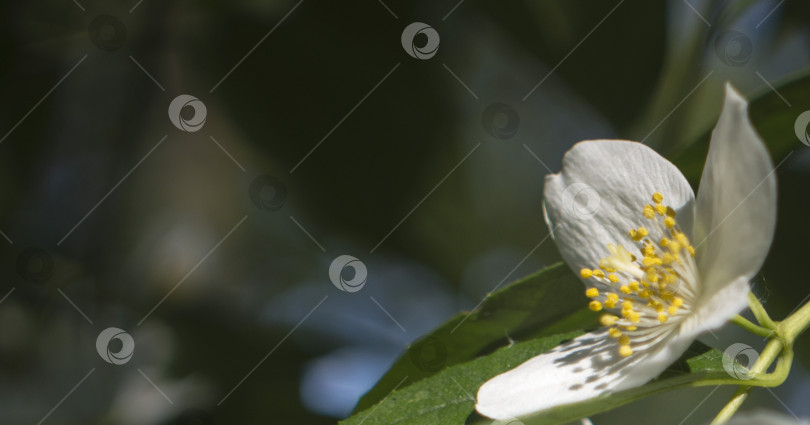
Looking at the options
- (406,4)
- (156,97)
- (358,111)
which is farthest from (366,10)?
(156,97)

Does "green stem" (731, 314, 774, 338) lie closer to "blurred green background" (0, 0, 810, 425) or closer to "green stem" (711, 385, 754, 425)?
"green stem" (711, 385, 754, 425)

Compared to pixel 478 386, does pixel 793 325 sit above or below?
below

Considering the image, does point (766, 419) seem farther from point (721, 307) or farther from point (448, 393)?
point (448, 393)

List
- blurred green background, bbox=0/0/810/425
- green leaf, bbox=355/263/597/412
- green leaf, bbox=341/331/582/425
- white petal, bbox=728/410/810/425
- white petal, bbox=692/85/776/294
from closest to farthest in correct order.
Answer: white petal, bbox=728/410/810/425 → white petal, bbox=692/85/776/294 → green leaf, bbox=341/331/582/425 → green leaf, bbox=355/263/597/412 → blurred green background, bbox=0/0/810/425

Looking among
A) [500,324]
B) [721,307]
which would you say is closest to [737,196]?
[721,307]

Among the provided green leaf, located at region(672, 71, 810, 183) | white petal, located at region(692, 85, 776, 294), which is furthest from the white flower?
green leaf, located at region(672, 71, 810, 183)

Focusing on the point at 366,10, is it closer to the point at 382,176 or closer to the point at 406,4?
the point at 406,4
